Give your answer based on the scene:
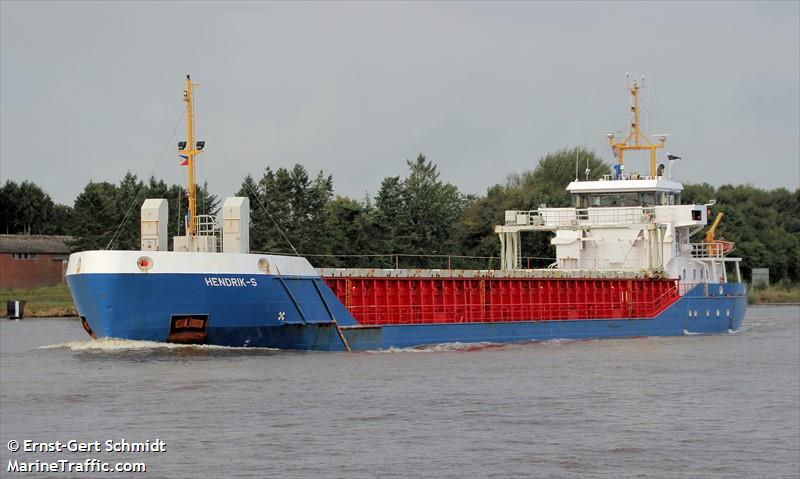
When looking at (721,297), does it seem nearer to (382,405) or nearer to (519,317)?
(519,317)

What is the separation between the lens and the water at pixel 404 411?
75.1ft

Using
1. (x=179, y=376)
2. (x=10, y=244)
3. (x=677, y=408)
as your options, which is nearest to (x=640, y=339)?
(x=677, y=408)

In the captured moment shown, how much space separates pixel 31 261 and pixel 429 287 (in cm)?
5311

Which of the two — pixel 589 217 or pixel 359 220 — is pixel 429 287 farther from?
pixel 359 220

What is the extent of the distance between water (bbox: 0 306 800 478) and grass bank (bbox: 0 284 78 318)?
106 feet

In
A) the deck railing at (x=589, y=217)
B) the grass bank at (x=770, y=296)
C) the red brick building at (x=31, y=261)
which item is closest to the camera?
the deck railing at (x=589, y=217)

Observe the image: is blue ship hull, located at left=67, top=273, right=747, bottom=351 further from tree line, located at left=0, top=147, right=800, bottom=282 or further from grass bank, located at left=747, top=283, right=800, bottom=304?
grass bank, located at left=747, top=283, right=800, bottom=304

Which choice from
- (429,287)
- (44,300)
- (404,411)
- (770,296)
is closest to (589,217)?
(429,287)

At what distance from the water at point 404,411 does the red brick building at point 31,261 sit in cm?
5054

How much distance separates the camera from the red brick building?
87562 millimetres

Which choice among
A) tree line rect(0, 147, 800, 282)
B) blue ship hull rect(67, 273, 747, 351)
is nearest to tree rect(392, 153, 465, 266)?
tree line rect(0, 147, 800, 282)

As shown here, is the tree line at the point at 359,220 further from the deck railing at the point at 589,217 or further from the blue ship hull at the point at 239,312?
the blue ship hull at the point at 239,312

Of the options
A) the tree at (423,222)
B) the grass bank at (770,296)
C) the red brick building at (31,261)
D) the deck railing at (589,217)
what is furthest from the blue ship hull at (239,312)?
the grass bank at (770,296)

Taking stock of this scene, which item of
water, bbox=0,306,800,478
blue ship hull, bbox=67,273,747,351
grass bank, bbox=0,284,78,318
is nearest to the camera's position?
water, bbox=0,306,800,478
